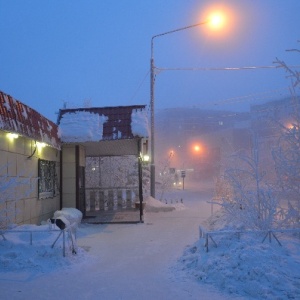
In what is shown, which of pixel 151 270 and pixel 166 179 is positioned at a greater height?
pixel 166 179

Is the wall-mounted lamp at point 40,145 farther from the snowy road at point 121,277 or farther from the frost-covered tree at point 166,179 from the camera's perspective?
the frost-covered tree at point 166,179

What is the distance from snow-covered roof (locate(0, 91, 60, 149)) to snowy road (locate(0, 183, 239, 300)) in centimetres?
352

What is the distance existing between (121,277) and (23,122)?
550 cm

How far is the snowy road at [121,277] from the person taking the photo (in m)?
5.65

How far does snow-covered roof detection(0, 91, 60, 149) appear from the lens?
884cm

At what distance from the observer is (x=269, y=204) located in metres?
8.29

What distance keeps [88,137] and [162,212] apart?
6881 mm

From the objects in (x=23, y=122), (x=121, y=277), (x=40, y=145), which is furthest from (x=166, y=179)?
(x=121, y=277)

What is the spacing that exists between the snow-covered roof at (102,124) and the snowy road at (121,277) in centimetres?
439

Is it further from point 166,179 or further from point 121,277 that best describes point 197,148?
point 121,277

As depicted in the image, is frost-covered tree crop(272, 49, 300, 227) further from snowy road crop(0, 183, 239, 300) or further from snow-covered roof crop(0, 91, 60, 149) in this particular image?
snow-covered roof crop(0, 91, 60, 149)

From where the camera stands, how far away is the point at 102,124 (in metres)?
14.6

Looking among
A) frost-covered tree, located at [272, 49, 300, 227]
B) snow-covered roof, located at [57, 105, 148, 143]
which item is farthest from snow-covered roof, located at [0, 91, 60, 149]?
frost-covered tree, located at [272, 49, 300, 227]

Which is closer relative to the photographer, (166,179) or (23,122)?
(23,122)
